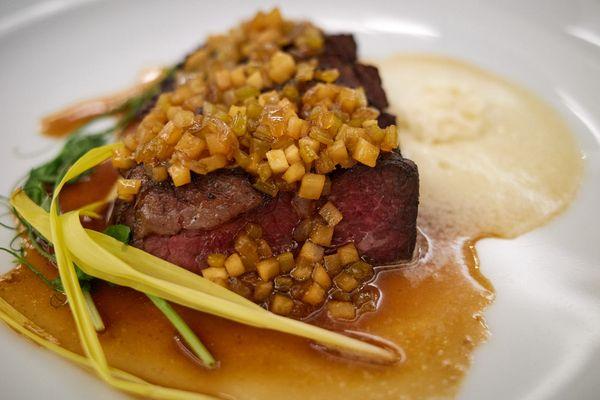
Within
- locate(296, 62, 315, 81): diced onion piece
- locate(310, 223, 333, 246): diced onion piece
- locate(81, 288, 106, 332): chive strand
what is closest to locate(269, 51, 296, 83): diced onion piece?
locate(296, 62, 315, 81): diced onion piece

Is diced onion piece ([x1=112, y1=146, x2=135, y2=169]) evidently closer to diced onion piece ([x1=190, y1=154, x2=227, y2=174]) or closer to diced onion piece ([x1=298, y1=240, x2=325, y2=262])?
diced onion piece ([x1=190, y1=154, x2=227, y2=174])

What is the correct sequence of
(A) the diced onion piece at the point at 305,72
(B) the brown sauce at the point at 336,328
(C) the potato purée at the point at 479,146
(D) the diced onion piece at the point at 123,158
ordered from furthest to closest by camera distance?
(C) the potato purée at the point at 479,146, (A) the diced onion piece at the point at 305,72, (D) the diced onion piece at the point at 123,158, (B) the brown sauce at the point at 336,328

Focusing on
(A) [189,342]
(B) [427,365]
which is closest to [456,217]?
(B) [427,365]

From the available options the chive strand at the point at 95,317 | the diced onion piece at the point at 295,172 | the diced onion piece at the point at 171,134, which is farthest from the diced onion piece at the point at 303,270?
the chive strand at the point at 95,317

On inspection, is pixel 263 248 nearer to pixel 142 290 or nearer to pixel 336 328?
pixel 336 328

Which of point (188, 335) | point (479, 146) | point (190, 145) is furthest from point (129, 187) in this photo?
point (479, 146)

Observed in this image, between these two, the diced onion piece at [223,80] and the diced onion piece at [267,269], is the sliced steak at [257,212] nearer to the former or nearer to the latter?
the diced onion piece at [267,269]
